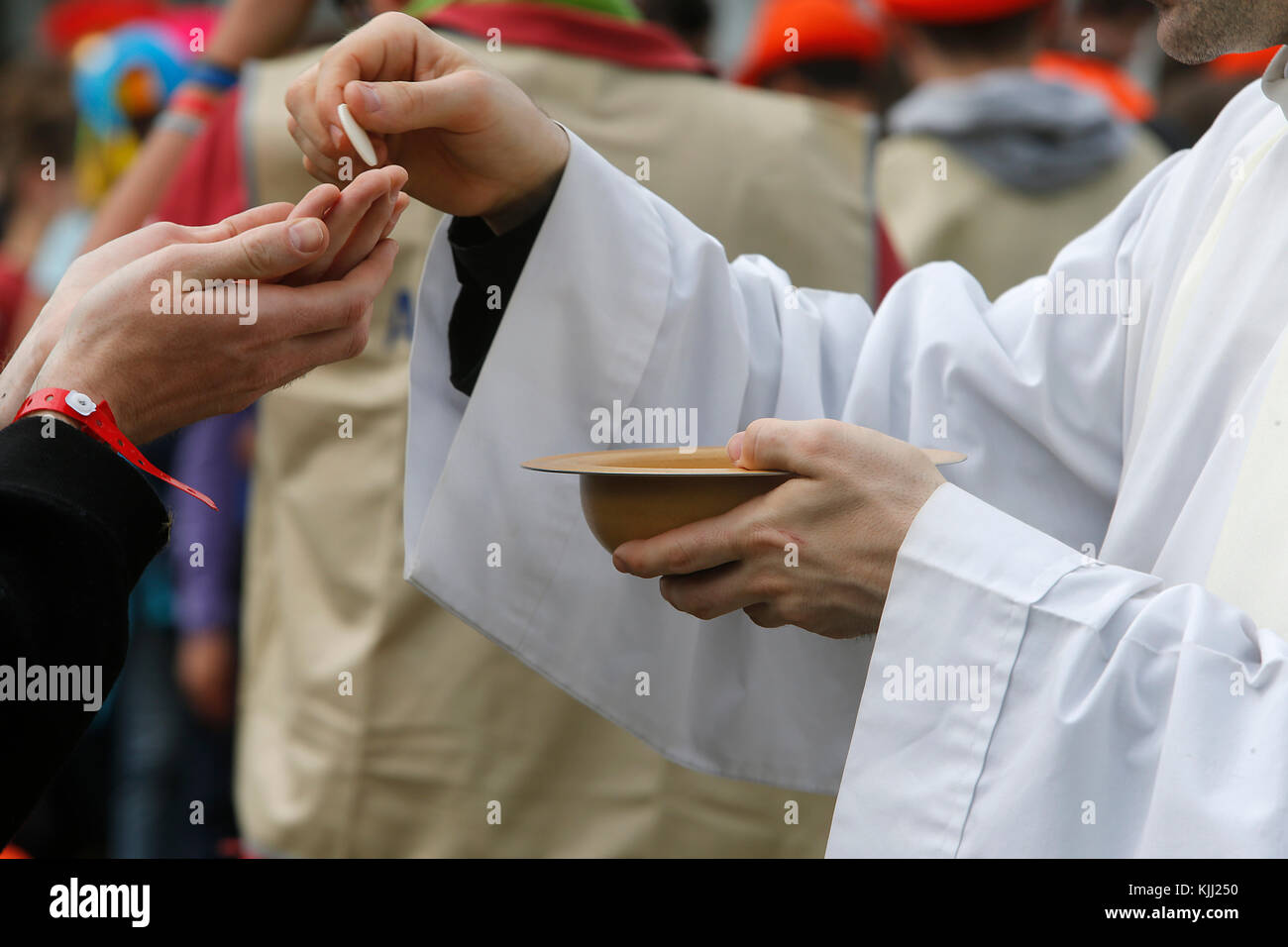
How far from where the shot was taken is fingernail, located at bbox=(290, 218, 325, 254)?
1.42m

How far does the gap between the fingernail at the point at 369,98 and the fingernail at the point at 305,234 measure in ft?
0.47

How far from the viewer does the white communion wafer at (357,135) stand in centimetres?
148

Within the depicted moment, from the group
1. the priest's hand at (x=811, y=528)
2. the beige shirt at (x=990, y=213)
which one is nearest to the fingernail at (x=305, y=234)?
the priest's hand at (x=811, y=528)

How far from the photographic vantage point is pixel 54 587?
4.11 ft

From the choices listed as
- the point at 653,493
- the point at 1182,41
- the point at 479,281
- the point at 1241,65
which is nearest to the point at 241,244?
the point at 479,281

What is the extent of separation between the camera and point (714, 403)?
68.7 inches

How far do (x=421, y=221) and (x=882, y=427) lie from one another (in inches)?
38.3

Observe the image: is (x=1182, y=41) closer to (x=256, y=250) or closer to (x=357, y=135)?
(x=357, y=135)

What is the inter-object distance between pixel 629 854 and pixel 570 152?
4.13 feet

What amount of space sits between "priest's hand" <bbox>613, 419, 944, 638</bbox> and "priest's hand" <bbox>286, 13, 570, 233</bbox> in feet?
1.54

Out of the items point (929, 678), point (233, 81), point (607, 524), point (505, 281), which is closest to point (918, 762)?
point (929, 678)

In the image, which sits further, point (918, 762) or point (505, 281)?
point (505, 281)

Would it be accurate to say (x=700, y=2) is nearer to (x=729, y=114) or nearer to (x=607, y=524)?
(x=729, y=114)

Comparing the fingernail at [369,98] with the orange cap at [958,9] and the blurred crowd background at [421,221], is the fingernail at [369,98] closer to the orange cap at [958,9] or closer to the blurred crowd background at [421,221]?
the blurred crowd background at [421,221]
